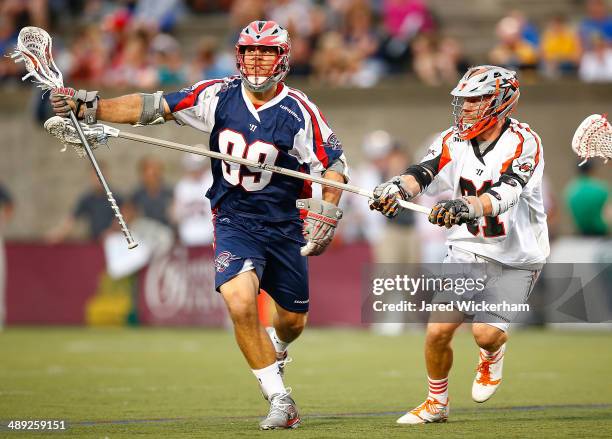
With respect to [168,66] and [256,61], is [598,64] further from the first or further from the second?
[256,61]

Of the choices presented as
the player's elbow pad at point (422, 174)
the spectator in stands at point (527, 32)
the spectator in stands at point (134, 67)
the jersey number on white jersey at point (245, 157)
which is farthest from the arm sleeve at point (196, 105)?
the spectator in stands at point (527, 32)

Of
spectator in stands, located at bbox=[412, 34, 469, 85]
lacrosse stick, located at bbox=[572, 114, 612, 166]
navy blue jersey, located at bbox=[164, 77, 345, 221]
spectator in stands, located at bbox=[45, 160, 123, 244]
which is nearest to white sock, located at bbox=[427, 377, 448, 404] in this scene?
navy blue jersey, located at bbox=[164, 77, 345, 221]

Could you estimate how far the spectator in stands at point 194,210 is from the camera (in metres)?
17.0

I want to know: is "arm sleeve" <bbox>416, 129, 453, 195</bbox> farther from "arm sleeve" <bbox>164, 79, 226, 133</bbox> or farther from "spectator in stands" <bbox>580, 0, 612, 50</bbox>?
"spectator in stands" <bbox>580, 0, 612, 50</bbox>

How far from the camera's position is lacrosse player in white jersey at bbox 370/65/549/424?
27.0 ft

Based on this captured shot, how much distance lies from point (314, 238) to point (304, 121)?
77 cm

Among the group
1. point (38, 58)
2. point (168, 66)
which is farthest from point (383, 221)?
point (38, 58)

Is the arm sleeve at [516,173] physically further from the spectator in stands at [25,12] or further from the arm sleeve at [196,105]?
the spectator in stands at [25,12]

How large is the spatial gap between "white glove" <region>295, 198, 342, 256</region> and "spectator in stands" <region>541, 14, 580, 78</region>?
11246 millimetres

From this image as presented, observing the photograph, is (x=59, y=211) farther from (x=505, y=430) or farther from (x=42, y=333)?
(x=505, y=430)

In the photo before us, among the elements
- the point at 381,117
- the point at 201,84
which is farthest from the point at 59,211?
the point at 201,84

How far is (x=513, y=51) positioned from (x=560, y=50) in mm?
1120

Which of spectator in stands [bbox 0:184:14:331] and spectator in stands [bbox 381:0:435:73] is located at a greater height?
spectator in stands [bbox 381:0:435:73]

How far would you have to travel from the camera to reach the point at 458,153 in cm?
844
